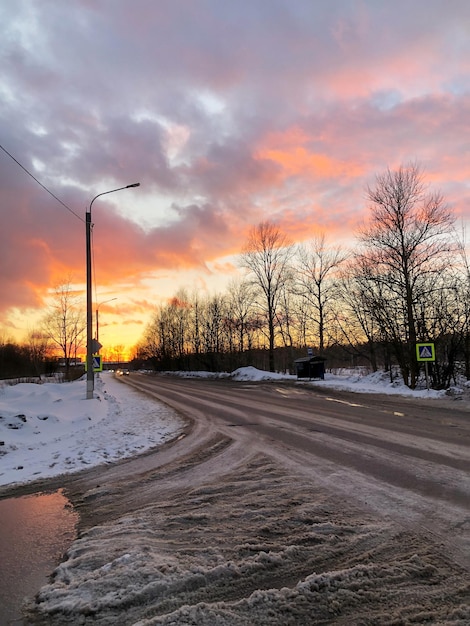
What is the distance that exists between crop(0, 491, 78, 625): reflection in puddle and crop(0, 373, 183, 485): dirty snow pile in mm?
1527

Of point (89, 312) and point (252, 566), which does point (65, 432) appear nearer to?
point (89, 312)

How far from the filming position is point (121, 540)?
4.46 meters

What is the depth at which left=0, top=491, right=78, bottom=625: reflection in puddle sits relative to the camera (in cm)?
359

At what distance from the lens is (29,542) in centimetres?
473

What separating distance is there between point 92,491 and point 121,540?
2.45 meters

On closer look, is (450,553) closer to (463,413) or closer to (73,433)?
(73,433)

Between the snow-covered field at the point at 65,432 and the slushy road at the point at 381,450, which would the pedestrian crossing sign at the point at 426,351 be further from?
the snow-covered field at the point at 65,432

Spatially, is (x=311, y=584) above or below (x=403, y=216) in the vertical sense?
below

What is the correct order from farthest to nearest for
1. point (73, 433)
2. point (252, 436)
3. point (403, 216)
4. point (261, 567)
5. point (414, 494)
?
point (403, 216) → point (73, 433) → point (252, 436) → point (414, 494) → point (261, 567)

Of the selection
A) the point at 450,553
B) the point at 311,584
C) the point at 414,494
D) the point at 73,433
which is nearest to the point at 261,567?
the point at 311,584

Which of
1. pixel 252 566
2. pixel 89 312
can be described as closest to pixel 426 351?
pixel 89 312

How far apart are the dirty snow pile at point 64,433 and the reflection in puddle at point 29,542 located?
5.01 feet

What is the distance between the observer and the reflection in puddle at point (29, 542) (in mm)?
3592

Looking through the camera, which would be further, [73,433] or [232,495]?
[73,433]
